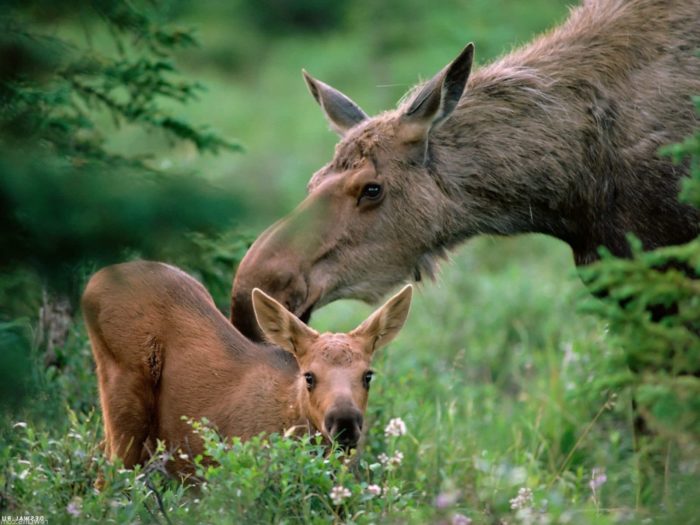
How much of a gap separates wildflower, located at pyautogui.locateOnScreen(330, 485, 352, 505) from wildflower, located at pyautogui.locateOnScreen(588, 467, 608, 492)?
4.25ft

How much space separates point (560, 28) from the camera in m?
6.57

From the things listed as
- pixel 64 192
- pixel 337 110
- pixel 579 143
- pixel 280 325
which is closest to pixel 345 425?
pixel 280 325

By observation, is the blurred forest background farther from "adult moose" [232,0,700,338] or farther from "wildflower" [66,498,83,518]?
"adult moose" [232,0,700,338]

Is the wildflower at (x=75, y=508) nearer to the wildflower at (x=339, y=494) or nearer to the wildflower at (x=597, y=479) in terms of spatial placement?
the wildflower at (x=339, y=494)

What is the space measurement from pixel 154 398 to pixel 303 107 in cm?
1006

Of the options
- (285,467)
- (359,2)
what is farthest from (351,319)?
(359,2)

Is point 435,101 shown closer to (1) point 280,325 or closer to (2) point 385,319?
(2) point 385,319

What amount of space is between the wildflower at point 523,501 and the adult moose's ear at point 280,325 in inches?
53.1

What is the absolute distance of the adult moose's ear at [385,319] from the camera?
608 cm

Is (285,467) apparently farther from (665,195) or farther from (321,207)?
(665,195)

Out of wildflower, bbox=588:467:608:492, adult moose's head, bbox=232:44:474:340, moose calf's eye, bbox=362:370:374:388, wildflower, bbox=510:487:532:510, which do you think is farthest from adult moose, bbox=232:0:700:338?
wildflower, bbox=510:487:532:510

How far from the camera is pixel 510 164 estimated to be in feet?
19.8

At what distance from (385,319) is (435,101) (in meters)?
1.14

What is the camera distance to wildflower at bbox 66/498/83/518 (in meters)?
4.55
